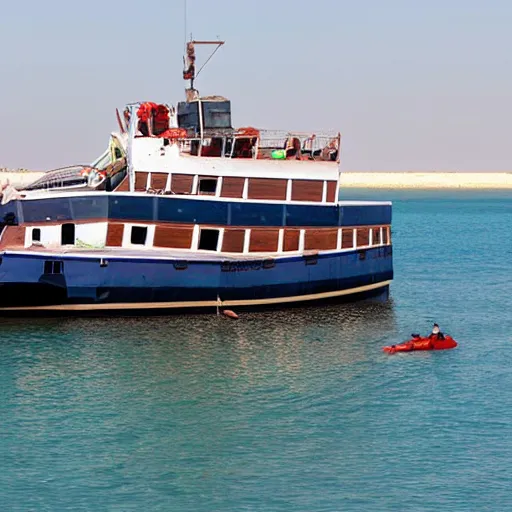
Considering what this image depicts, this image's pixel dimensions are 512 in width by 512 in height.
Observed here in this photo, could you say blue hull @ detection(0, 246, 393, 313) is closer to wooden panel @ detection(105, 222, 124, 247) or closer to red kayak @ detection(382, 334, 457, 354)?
wooden panel @ detection(105, 222, 124, 247)

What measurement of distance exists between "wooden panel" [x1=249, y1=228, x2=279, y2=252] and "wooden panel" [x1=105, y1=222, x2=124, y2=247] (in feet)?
17.9

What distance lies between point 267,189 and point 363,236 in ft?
18.5

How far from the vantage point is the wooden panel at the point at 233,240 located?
143 ft

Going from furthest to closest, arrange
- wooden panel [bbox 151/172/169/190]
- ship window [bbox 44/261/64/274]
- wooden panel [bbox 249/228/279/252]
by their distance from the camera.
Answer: wooden panel [bbox 249/228/279/252] < wooden panel [bbox 151/172/169/190] < ship window [bbox 44/261/64/274]

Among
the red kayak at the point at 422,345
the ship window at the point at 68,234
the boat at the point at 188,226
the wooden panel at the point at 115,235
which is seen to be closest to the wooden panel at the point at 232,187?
the boat at the point at 188,226

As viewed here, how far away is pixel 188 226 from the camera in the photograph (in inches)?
1695

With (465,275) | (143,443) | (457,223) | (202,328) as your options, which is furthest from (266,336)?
(457,223)

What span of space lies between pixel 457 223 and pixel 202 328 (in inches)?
3639

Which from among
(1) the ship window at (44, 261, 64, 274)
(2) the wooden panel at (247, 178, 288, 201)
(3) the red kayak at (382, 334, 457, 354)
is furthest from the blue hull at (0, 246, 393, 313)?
(3) the red kayak at (382, 334, 457, 354)

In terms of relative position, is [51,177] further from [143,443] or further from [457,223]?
[457,223]

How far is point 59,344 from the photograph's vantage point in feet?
127

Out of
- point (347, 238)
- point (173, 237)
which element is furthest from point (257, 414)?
point (347, 238)

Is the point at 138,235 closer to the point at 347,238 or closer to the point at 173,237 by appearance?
the point at 173,237

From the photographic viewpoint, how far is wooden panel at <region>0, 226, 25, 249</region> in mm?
41906
